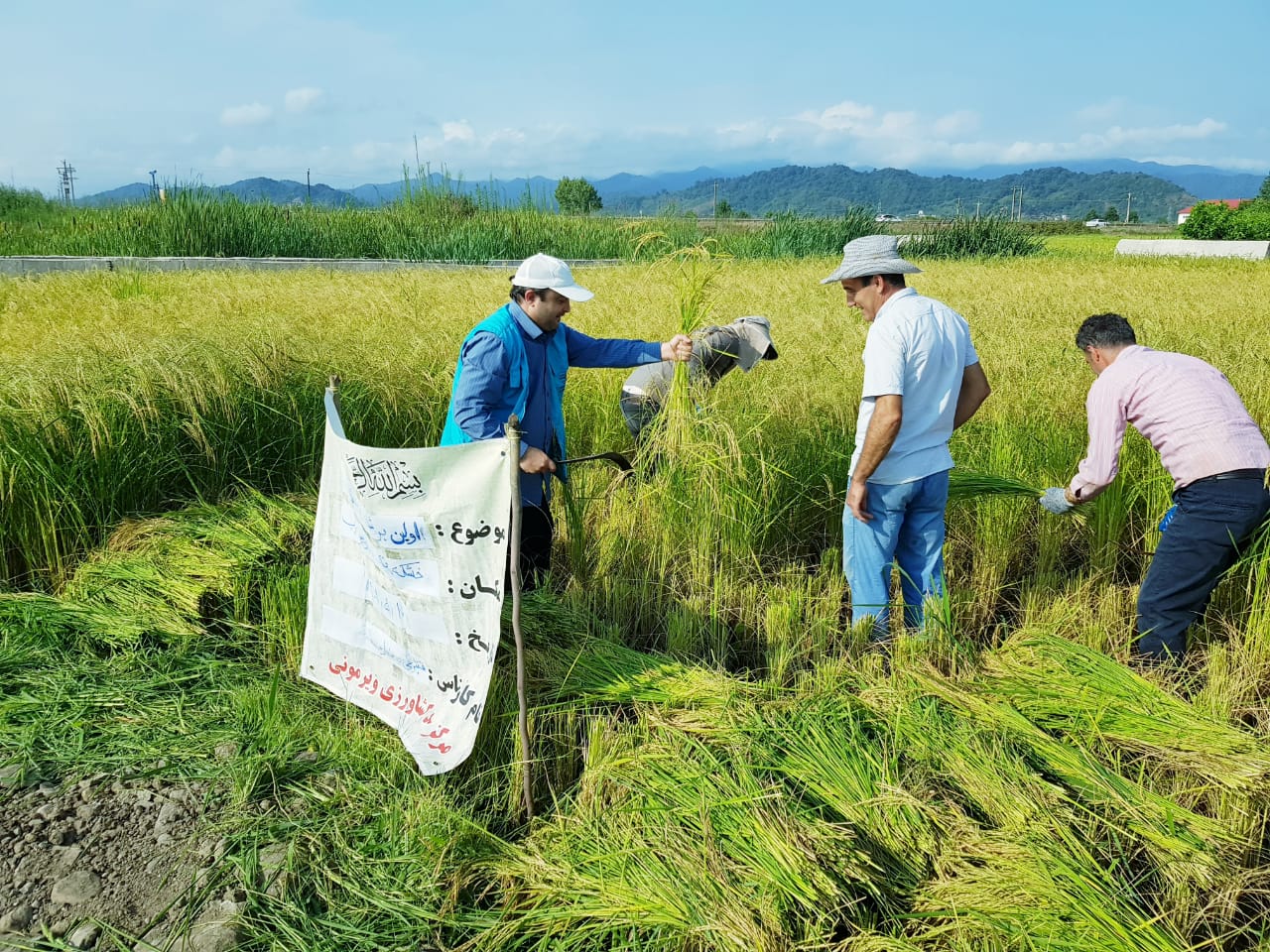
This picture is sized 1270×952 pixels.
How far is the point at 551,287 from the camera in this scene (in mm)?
3322

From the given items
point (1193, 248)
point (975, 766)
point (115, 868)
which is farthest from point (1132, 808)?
point (1193, 248)

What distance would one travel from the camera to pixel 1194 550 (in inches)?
125

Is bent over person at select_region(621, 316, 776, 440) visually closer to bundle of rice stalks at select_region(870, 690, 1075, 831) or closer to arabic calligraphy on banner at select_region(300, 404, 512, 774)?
arabic calligraphy on banner at select_region(300, 404, 512, 774)

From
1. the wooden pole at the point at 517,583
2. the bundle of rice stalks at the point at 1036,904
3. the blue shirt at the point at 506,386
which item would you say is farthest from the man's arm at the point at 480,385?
the bundle of rice stalks at the point at 1036,904

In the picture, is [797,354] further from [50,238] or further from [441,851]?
[50,238]

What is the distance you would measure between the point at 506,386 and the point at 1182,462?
2.43 metres

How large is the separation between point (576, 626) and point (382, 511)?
2.82ft

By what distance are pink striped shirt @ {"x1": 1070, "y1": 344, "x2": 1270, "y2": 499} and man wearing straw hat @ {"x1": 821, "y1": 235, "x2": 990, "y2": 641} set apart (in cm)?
43

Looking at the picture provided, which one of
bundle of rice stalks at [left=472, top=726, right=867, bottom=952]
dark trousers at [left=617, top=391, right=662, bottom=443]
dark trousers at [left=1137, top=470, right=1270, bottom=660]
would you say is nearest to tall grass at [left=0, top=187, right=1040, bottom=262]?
dark trousers at [left=617, top=391, right=662, bottom=443]

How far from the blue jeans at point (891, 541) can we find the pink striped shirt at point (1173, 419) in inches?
21.5

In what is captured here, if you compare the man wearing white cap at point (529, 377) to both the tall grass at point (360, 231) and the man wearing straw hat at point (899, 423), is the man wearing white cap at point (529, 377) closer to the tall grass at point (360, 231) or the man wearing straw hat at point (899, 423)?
the man wearing straw hat at point (899, 423)

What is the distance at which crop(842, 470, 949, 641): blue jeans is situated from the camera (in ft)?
10.7

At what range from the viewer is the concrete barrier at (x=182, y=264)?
37.4 feet

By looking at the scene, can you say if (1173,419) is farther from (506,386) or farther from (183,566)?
(183,566)
